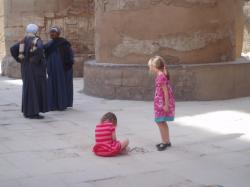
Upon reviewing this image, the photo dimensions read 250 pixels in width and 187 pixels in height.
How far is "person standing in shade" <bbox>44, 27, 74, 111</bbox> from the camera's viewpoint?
27.0 ft

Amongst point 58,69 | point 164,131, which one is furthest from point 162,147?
point 58,69

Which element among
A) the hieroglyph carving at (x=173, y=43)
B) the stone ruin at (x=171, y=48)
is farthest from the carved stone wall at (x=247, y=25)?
the hieroglyph carving at (x=173, y=43)

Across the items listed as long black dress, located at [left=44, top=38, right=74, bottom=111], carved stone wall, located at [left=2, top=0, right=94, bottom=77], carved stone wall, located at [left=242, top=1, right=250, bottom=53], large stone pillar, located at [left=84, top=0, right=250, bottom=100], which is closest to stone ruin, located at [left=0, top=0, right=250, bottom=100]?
large stone pillar, located at [left=84, top=0, right=250, bottom=100]

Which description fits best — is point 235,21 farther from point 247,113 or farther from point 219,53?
point 247,113

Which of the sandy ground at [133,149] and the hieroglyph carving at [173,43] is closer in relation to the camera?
the sandy ground at [133,149]

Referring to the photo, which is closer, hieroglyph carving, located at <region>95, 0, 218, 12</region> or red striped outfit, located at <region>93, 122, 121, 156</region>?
red striped outfit, located at <region>93, 122, 121, 156</region>

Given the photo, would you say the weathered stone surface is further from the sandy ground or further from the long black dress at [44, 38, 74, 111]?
the long black dress at [44, 38, 74, 111]

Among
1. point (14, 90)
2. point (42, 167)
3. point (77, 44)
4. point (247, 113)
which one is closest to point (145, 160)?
point (42, 167)

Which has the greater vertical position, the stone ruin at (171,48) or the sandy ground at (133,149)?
the stone ruin at (171,48)

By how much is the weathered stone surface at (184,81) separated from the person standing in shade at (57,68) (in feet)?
4.03

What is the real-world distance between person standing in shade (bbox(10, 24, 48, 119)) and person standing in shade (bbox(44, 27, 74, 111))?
26.1 inches

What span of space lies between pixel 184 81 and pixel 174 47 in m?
0.65

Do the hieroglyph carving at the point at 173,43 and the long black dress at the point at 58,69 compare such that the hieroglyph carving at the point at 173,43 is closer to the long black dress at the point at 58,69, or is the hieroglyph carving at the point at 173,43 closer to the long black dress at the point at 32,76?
the long black dress at the point at 58,69

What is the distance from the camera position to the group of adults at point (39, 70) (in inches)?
292
